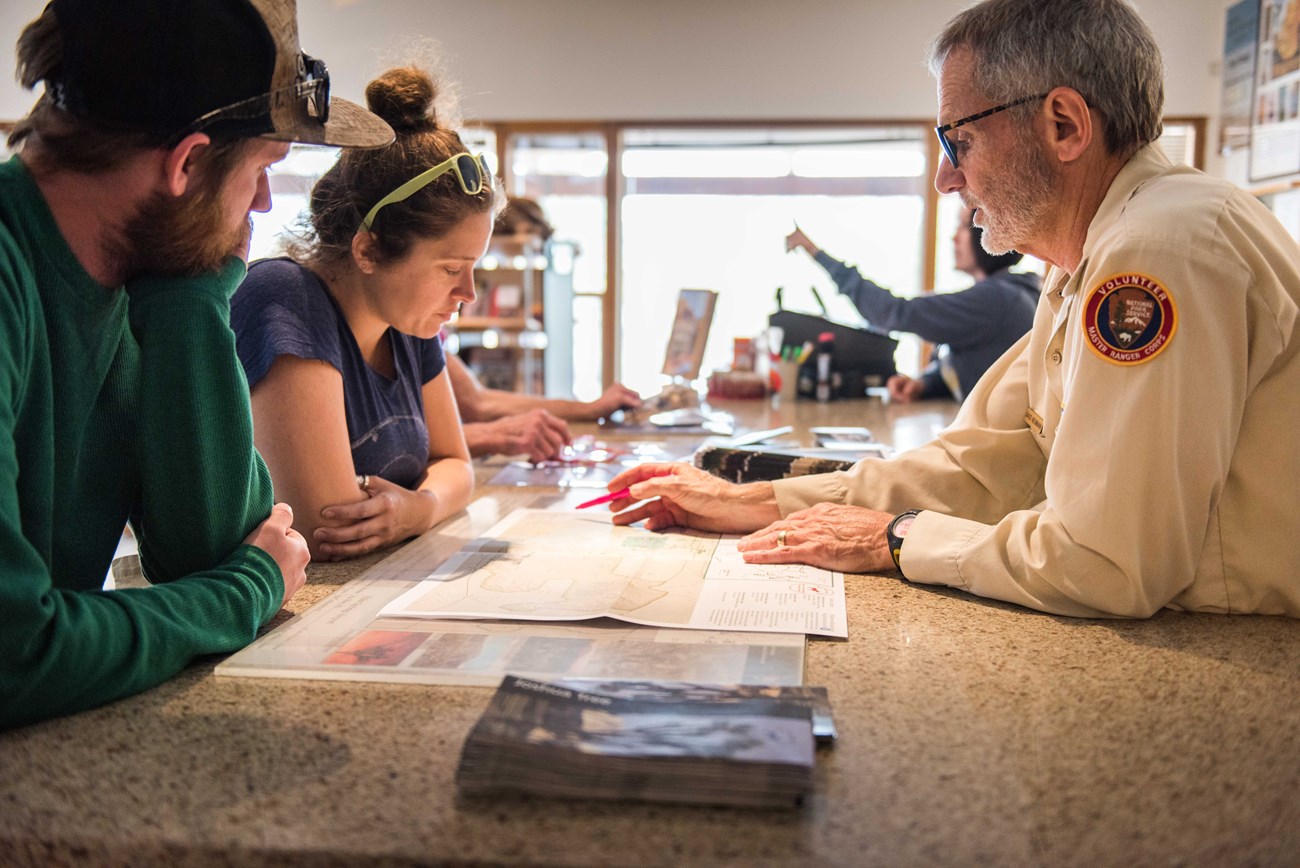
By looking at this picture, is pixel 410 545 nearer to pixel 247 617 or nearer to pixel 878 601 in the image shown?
pixel 247 617

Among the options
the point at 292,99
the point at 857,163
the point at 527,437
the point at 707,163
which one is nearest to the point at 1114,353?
the point at 292,99

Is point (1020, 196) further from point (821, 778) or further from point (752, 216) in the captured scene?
point (752, 216)

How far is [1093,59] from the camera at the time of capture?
1326 mm

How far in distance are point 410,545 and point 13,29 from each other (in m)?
8.40

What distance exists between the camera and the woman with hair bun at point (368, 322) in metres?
1.50

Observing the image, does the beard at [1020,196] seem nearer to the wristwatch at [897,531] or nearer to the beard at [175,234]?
the wristwatch at [897,531]

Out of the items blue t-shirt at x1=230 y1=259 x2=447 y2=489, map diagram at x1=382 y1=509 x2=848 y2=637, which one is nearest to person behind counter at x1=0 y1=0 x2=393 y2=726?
map diagram at x1=382 y1=509 x2=848 y2=637

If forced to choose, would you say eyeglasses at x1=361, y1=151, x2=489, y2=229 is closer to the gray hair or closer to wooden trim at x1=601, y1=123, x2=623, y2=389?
the gray hair

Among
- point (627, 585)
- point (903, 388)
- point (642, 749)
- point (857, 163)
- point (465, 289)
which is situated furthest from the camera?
point (857, 163)

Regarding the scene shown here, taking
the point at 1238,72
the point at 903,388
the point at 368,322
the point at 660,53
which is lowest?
the point at 903,388

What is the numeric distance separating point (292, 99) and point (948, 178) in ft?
3.19

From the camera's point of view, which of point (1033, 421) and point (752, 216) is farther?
point (752, 216)

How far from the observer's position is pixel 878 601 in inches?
49.3

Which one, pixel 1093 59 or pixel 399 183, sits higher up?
pixel 1093 59
